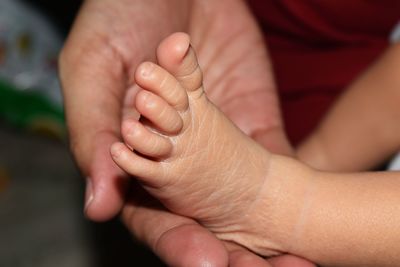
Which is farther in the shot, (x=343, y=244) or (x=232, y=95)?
(x=232, y=95)

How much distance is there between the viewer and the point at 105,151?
666mm

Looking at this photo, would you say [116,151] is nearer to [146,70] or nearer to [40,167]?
[146,70]

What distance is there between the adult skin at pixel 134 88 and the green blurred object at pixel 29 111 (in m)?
0.70

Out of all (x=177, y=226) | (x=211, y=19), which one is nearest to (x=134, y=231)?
(x=177, y=226)

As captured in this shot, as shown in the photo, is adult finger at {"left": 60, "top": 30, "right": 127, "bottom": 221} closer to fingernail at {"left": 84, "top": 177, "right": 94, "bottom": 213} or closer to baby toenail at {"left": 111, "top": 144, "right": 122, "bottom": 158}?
fingernail at {"left": 84, "top": 177, "right": 94, "bottom": 213}

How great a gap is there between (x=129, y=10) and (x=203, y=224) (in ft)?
1.00

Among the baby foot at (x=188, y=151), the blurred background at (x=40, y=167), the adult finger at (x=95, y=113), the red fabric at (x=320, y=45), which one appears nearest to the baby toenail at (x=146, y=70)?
the baby foot at (x=188, y=151)

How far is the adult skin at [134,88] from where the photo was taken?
64 centimetres

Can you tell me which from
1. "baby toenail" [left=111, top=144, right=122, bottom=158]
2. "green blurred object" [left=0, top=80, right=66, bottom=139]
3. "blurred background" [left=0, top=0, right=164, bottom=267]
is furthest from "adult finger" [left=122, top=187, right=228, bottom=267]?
"green blurred object" [left=0, top=80, right=66, bottom=139]

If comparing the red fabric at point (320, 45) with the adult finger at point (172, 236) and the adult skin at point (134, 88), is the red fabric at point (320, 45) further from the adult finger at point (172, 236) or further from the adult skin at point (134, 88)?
the adult finger at point (172, 236)

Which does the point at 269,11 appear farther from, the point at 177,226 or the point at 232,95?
the point at 177,226

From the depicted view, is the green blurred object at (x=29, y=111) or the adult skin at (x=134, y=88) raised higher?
the adult skin at (x=134, y=88)

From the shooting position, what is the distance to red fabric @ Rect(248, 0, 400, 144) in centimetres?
98

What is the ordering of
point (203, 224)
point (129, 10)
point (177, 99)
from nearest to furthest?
point (177, 99)
point (203, 224)
point (129, 10)
